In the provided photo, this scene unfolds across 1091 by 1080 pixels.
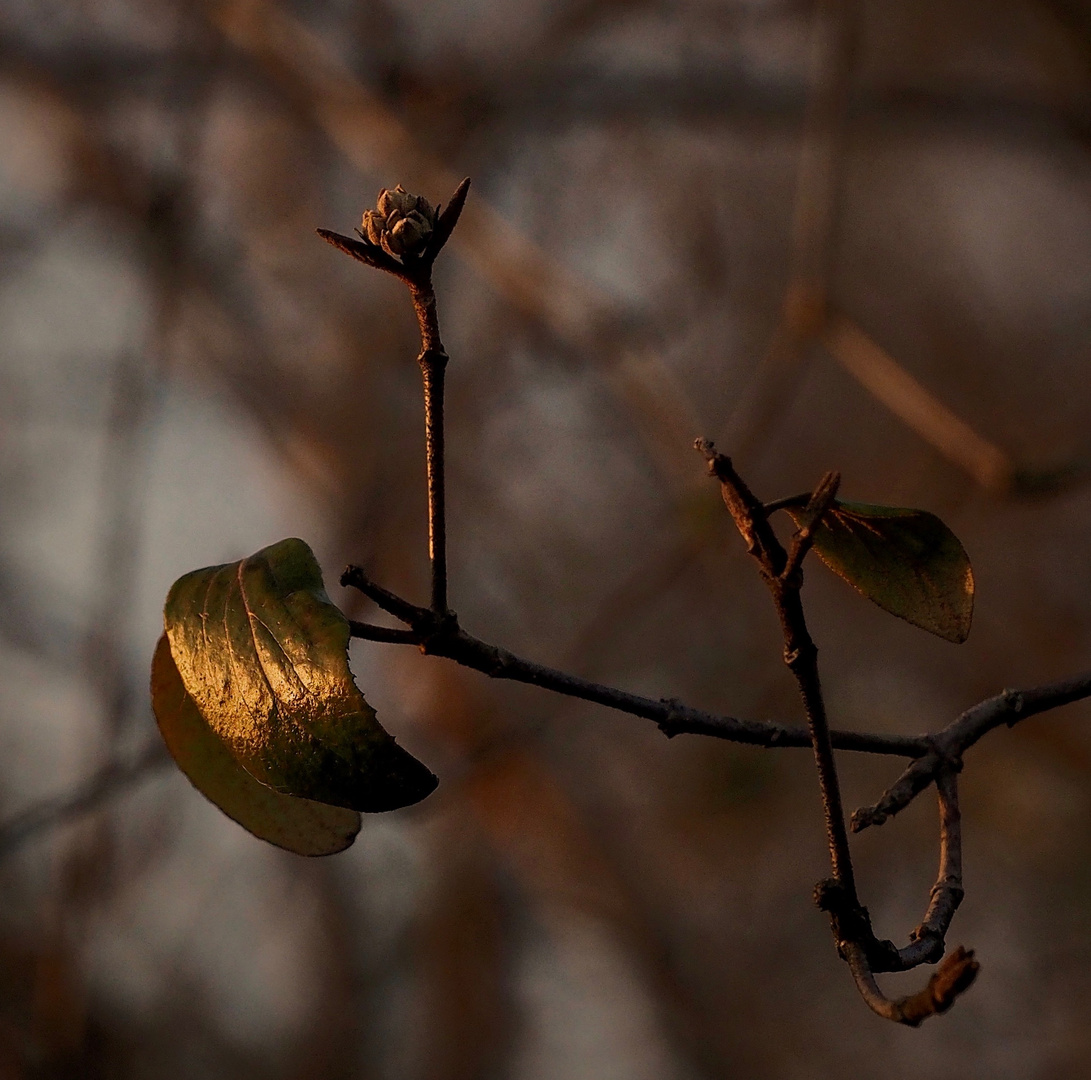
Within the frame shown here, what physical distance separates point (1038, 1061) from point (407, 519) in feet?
13.3

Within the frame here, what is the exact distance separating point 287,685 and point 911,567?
1.31ft

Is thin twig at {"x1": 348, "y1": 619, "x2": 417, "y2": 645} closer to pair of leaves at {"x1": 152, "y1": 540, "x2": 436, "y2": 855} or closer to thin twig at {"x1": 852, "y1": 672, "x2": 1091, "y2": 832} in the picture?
pair of leaves at {"x1": 152, "y1": 540, "x2": 436, "y2": 855}

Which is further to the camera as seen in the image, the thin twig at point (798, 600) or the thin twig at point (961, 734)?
the thin twig at point (961, 734)

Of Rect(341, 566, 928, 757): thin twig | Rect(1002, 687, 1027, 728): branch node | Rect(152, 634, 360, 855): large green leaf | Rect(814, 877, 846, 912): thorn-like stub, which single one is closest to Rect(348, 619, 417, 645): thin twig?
Rect(341, 566, 928, 757): thin twig

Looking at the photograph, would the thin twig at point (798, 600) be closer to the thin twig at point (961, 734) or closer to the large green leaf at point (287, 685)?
the thin twig at point (961, 734)

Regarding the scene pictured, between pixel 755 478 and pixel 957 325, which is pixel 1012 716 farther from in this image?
pixel 957 325

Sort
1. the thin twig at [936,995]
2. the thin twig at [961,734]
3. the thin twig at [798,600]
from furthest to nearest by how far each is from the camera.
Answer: the thin twig at [961,734] < the thin twig at [798,600] < the thin twig at [936,995]

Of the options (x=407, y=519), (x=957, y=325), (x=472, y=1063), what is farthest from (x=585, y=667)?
(x=957, y=325)

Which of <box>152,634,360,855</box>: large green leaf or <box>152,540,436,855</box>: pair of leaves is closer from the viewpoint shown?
<box>152,540,436,855</box>: pair of leaves

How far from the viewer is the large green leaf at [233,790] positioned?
68 cm

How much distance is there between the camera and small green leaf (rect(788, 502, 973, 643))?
710 mm

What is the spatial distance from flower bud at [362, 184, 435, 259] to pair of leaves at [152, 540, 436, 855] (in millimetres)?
182

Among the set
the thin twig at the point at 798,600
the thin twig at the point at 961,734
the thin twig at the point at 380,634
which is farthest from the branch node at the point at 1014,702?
the thin twig at the point at 380,634

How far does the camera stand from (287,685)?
574 mm
